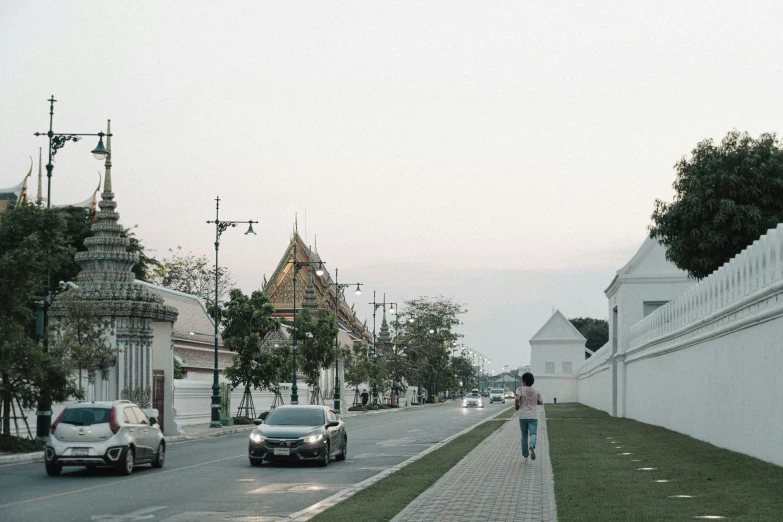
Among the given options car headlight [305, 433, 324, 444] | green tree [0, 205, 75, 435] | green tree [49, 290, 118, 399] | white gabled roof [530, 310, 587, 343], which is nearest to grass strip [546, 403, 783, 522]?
car headlight [305, 433, 324, 444]

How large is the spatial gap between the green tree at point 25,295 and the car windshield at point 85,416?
609 centimetres

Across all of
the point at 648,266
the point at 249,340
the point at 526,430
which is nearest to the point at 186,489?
the point at 526,430

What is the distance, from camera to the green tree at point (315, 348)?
241 ft

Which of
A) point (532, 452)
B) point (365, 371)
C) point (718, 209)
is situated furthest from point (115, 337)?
point (365, 371)

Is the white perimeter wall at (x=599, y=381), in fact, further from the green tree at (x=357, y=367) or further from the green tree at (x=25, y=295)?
the green tree at (x=25, y=295)

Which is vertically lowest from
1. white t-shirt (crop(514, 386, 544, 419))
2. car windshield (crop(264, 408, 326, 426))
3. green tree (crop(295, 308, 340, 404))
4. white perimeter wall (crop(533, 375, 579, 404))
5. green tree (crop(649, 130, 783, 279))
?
white perimeter wall (crop(533, 375, 579, 404))

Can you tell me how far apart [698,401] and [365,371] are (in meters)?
63.0

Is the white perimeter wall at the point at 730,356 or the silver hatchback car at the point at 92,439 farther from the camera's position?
the silver hatchback car at the point at 92,439

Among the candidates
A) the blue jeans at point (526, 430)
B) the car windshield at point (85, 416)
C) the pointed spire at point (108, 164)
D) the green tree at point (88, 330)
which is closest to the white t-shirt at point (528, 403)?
the blue jeans at point (526, 430)

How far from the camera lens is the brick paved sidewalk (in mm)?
13727

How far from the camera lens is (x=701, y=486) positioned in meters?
15.9

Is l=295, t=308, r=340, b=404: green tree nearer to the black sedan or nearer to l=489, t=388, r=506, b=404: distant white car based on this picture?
the black sedan

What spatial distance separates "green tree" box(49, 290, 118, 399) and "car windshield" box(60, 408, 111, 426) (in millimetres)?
11959

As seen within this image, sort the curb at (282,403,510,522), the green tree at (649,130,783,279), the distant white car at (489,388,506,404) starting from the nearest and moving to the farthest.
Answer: the curb at (282,403,510,522) → the green tree at (649,130,783,279) → the distant white car at (489,388,506,404)
